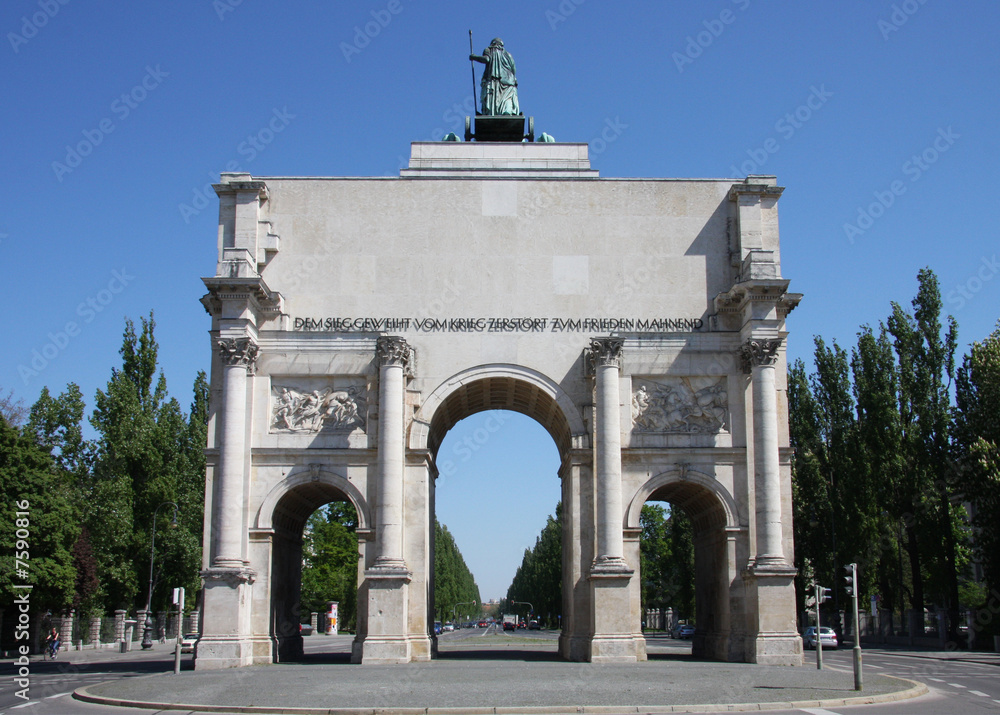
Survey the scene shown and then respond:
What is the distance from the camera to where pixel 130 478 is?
51.3 metres

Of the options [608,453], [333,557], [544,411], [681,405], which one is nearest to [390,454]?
[608,453]

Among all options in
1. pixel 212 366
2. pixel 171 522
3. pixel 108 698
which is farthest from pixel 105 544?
pixel 108 698

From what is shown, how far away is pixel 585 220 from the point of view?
33.6 m

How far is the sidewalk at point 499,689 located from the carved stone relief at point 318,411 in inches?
285

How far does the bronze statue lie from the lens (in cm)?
3722

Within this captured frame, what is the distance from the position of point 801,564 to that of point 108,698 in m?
40.4

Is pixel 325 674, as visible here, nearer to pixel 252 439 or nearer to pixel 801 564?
pixel 252 439

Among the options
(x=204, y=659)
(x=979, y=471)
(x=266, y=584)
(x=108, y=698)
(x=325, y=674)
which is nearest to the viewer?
(x=108, y=698)

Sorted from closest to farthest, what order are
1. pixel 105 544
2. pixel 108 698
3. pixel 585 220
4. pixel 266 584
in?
1. pixel 108 698
2. pixel 266 584
3. pixel 585 220
4. pixel 105 544

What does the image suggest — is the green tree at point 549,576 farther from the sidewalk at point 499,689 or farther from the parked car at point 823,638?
the sidewalk at point 499,689

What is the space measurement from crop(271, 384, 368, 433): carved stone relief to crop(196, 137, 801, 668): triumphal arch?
0.23 ft

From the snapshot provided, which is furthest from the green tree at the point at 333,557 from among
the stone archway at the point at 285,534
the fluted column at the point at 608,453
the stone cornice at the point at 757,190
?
the stone cornice at the point at 757,190

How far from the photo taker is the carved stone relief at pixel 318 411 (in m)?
31.9

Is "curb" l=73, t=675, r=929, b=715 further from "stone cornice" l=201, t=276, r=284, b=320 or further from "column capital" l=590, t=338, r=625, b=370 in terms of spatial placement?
"stone cornice" l=201, t=276, r=284, b=320
